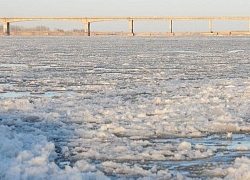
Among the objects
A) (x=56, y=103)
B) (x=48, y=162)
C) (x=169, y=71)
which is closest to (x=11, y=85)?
(x=56, y=103)

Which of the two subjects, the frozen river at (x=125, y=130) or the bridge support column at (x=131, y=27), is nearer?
the frozen river at (x=125, y=130)

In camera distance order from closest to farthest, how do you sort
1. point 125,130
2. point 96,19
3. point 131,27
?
point 125,130
point 96,19
point 131,27

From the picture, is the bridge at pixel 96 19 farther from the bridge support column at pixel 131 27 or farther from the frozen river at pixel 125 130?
the frozen river at pixel 125 130

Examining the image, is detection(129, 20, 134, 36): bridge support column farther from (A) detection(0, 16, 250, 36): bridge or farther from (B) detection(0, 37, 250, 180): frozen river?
(B) detection(0, 37, 250, 180): frozen river

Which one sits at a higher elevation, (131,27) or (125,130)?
(131,27)

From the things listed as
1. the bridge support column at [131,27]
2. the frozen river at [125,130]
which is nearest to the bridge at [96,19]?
the bridge support column at [131,27]

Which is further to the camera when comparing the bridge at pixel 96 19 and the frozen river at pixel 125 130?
the bridge at pixel 96 19

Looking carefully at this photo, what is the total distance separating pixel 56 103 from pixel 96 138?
290cm

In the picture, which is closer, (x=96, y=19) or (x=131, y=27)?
(x=96, y=19)

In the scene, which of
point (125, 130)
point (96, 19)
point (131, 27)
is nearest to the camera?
point (125, 130)

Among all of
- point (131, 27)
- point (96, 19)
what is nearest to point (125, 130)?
point (96, 19)

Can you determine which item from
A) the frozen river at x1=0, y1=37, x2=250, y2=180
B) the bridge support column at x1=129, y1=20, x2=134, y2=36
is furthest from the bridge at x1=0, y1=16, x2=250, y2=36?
the frozen river at x1=0, y1=37, x2=250, y2=180

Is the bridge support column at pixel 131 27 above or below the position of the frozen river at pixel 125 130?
above

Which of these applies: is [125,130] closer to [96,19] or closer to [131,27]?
[96,19]
